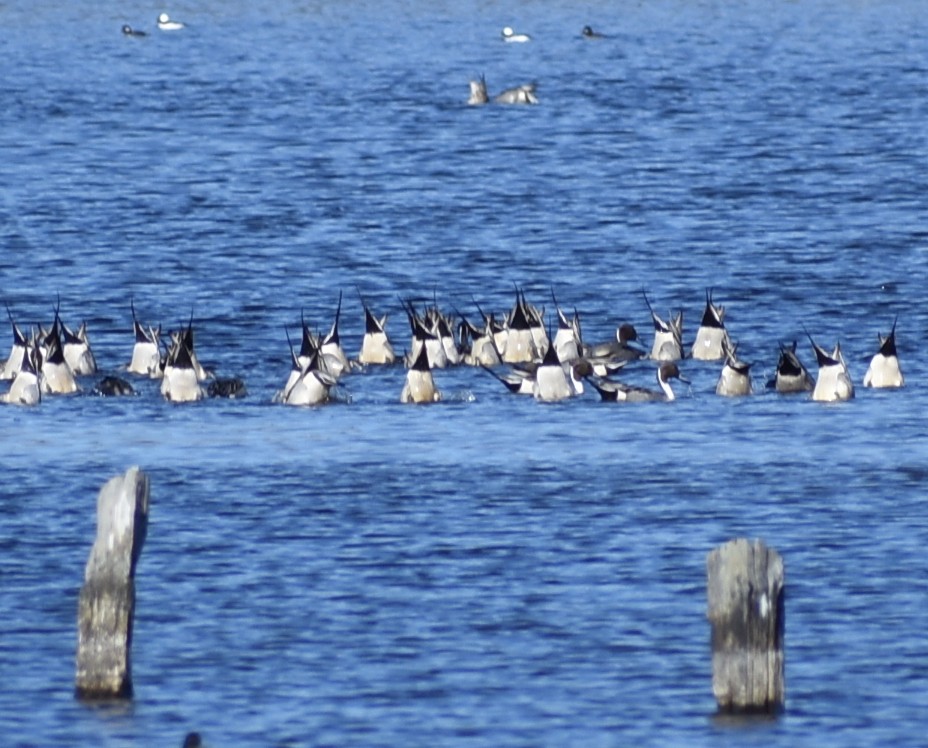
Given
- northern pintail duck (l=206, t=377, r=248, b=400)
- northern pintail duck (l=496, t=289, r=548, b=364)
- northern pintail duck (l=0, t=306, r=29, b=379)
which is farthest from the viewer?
northern pintail duck (l=496, t=289, r=548, b=364)

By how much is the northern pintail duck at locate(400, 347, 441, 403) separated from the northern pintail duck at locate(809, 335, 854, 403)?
411 cm

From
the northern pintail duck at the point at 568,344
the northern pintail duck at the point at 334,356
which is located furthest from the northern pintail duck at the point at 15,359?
the northern pintail duck at the point at 568,344

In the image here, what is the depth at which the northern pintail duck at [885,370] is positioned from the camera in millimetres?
32188

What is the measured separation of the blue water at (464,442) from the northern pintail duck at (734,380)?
35 cm

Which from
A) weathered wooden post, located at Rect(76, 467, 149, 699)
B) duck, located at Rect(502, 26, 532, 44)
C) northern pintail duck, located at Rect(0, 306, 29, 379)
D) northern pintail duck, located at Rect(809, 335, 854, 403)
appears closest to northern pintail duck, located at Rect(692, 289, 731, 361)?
northern pintail duck, located at Rect(809, 335, 854, 403)

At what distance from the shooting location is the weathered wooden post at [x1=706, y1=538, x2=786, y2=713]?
1703 centimetres

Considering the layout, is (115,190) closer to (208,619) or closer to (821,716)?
(208,619)

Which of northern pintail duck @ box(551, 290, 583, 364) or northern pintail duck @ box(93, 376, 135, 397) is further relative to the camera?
northern pintail duck @ box(551, 290, 583, 364)

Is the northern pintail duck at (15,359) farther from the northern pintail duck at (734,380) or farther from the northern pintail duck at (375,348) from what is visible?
the northern pintail duck at (734,380)

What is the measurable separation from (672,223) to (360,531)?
1088 inches

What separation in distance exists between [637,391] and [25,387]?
21.5 ft

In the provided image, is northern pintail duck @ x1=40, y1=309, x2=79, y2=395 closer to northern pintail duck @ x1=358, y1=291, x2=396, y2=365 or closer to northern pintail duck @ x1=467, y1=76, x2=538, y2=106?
northern pintail duck @ x1=358, y1=291, x2=396, y2=365

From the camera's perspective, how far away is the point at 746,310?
40406 mm

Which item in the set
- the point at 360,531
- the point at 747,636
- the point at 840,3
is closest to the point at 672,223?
the point at 360,531
